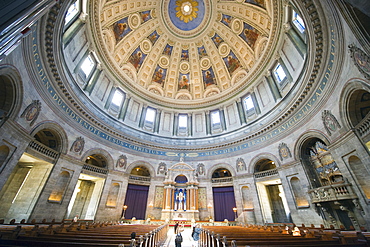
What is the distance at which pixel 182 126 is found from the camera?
2639 cm

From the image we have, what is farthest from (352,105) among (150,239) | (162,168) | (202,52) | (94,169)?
(202,52)

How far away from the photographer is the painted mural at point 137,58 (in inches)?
1028

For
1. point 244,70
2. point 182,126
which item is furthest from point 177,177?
point 244,70

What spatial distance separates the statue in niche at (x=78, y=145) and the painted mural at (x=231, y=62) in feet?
78.9

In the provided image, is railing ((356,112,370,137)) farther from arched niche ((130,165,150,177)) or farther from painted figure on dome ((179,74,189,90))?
painted figure on dome ((179,74,189,90))

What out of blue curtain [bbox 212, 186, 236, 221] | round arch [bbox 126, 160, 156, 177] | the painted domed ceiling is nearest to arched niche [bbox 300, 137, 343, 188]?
blue curtain [bbox 212, 186, 236, 221]

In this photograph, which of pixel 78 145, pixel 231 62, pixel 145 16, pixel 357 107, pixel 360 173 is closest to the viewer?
pixel 360 173

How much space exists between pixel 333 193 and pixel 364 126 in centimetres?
484

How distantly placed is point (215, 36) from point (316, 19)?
19679 millimetres

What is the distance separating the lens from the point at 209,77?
2934cm

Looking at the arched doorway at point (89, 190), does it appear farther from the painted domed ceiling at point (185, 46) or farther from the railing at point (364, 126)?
the railing at point (364, 126)

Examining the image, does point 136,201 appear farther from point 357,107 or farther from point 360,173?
point 357,107

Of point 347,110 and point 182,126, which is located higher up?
point 182,126

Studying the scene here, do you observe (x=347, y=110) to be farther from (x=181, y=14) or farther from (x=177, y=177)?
(x=181, y=14)
